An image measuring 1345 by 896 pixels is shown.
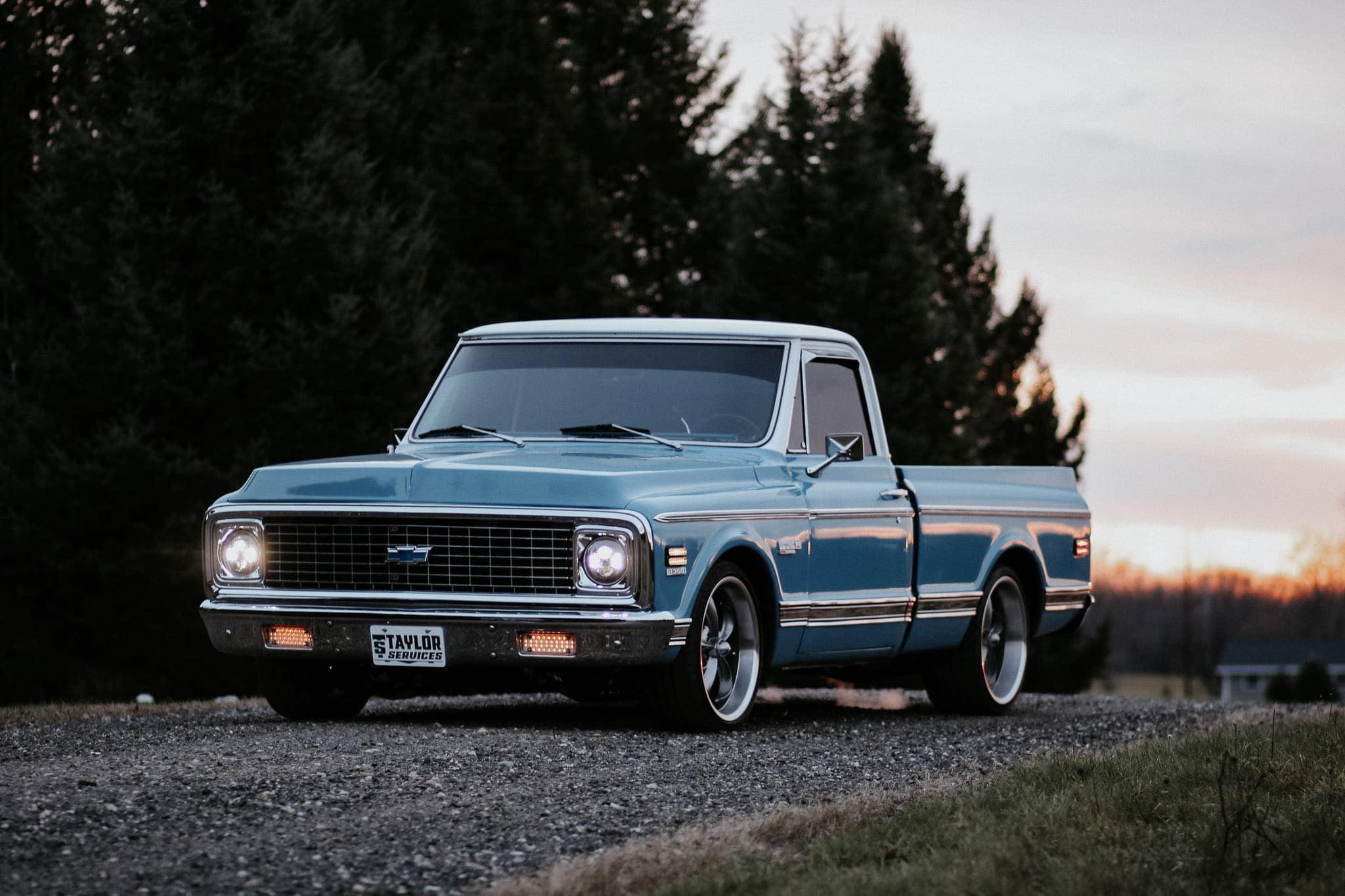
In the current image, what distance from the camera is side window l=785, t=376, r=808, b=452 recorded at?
1045 centimetres

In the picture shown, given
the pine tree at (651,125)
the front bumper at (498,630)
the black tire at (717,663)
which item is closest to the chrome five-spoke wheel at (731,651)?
the black tire at (717,663)

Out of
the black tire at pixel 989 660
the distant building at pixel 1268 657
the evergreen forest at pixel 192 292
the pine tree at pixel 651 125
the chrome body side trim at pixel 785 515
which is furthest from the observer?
the distant building at pixel 1268 657

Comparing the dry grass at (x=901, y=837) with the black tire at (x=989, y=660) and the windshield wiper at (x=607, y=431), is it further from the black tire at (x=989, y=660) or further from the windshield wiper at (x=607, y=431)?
the black tire at (x=989, y=660)

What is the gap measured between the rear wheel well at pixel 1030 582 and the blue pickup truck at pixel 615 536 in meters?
0.68

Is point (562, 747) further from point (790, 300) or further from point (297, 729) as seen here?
point (790, 300)

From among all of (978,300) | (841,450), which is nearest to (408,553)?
(841,450)

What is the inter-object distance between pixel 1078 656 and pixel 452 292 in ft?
58.7

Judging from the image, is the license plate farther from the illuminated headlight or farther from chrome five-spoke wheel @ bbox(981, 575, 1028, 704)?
chrome five-spoke wheel @ bbox(981, 575, 1028, 704)

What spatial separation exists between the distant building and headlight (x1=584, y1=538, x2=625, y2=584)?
78097 mm

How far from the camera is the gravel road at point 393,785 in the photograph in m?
5.83

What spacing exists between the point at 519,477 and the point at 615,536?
1.78 feet

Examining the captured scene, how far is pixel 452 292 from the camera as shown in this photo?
95.6ft

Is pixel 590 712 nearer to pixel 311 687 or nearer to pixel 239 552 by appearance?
pixel 311 687

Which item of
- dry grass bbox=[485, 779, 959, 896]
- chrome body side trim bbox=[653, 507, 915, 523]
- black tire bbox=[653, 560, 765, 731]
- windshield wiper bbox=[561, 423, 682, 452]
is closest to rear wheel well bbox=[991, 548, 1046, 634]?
chrome body side trim bbox=[653, 507, 915, 523]
